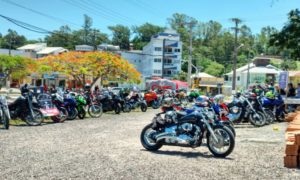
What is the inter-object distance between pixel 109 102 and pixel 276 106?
8.42 meters

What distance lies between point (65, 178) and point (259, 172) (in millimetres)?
3208

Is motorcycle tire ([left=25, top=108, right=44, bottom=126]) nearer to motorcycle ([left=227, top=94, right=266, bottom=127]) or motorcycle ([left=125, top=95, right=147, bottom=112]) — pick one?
motorcycle ([left=227, top=94, right=266, bottom=127])

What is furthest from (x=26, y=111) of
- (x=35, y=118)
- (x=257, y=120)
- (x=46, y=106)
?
(x=257, y=120)

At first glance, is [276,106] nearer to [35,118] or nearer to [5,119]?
[35,118]

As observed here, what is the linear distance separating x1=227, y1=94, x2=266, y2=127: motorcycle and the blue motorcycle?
171 cm

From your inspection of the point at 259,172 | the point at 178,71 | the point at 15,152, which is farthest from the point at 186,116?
the point at 178,71

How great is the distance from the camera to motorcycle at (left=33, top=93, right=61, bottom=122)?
14805mm

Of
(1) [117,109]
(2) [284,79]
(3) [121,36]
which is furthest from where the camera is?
(3) [121,36]

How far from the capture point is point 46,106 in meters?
15.1

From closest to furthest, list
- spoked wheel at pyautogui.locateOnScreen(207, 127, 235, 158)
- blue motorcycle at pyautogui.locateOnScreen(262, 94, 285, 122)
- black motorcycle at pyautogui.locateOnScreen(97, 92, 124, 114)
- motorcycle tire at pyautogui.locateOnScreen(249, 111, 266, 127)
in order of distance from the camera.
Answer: spoked wheel at pyautogui.locateOnScreen(207, 127, 235, 158), motorcycle tire at pyautogui.locateOnScreen(249, 111, 266, 127), blue motorcycle at pyautogui.locateOnScreen(262, 94, 285, 122), black motorcycle at pyautogui.locateOnScreen(97, 92, 124, 114)

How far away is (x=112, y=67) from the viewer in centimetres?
3569

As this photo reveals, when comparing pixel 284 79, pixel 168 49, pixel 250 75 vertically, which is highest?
pixel 168 49

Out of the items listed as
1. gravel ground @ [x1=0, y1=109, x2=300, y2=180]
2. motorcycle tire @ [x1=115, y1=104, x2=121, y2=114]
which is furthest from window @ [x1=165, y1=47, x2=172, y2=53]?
gravel ground @ [x1=0, y1=109, x2=300, y2=180]

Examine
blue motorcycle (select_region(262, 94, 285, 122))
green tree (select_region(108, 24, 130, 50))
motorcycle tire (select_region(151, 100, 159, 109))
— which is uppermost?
green tree (select_region(108, 24, 130, 50))
